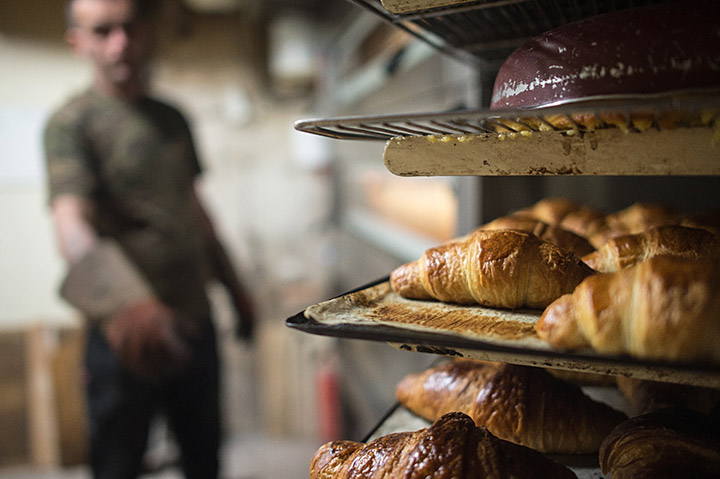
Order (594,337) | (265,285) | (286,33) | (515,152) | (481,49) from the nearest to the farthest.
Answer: (594,337), (515,152), (481,49), (286,33), (265,285)

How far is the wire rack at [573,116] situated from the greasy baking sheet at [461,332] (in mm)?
247

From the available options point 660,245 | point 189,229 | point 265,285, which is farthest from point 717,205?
point 265,285

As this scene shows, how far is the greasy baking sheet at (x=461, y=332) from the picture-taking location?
0.52 meters

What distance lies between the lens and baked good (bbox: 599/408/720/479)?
0.60 m

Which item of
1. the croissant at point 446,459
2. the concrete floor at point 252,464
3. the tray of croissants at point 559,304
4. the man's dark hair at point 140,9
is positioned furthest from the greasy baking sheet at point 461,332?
the concrete floor at point 252,464

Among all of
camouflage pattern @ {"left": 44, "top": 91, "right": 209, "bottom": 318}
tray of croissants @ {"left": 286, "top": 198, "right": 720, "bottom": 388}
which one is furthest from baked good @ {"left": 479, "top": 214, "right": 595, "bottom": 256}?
camouflage pattern @ {"left": 44, "top": 91, "right": 209, "bottom": 318}

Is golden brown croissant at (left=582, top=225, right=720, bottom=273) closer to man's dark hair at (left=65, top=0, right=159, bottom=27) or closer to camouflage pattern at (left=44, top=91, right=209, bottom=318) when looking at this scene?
camouflage pattern at (left=44, top=91, right=209, bottom=318)

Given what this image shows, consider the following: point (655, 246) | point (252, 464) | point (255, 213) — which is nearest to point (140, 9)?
point (255, 213)

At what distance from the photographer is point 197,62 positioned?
12.9 feet

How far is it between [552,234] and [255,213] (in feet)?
11.6

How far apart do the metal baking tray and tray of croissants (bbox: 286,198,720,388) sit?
0.12 meters

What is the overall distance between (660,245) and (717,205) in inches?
30.8

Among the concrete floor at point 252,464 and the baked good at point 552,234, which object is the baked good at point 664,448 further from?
the concrete floor at point 252,464

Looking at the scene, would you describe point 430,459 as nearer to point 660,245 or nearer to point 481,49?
point 660,245
